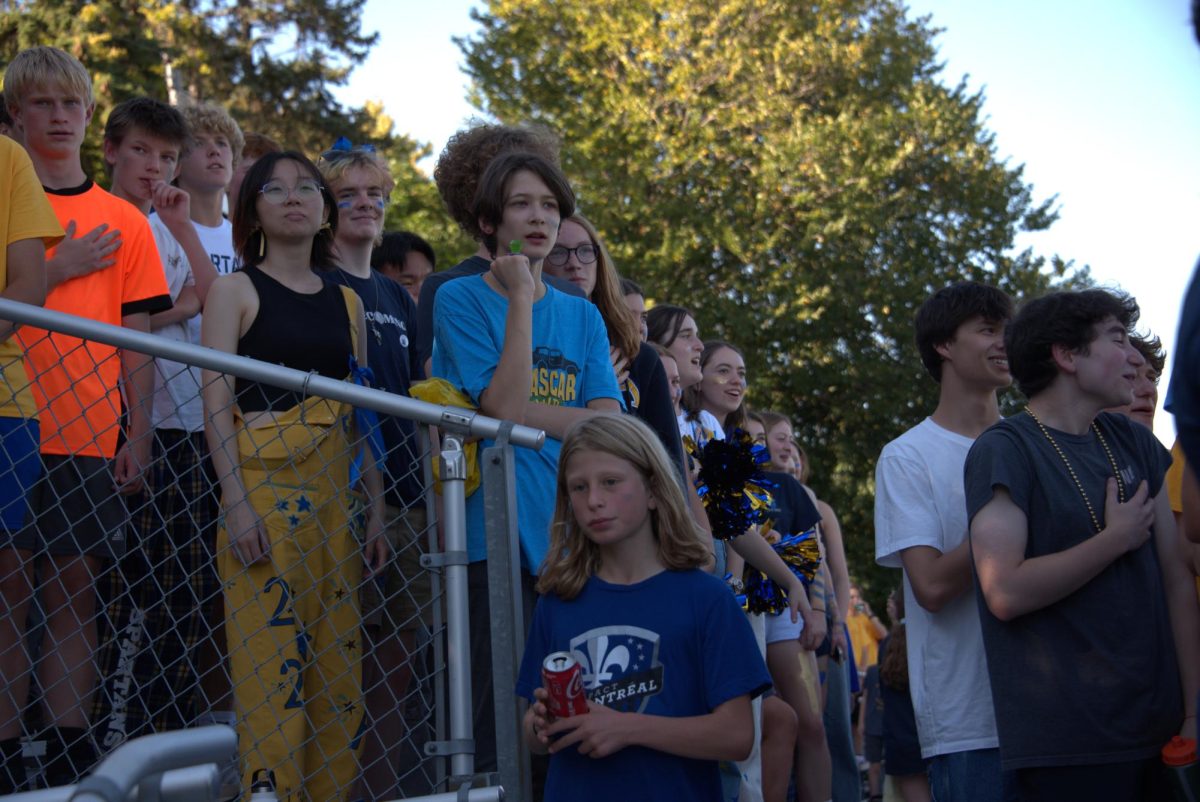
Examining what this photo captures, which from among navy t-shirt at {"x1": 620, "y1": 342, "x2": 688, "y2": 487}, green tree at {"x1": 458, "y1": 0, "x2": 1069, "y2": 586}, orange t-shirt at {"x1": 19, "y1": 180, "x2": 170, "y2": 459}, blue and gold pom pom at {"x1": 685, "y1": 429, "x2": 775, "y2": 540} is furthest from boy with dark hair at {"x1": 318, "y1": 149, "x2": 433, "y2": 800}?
green tree at {"x1": 458, "y1": 0, "x2": 1069, "y2": 586}

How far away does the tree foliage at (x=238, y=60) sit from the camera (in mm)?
21141

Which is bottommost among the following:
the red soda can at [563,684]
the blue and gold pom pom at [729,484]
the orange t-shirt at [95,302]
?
the red soda can at [563,684]

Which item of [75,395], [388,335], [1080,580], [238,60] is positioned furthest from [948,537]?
[238,60]

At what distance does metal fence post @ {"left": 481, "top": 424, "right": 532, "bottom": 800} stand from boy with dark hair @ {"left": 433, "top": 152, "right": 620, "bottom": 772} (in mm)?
253

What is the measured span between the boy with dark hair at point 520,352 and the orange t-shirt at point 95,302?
1.08 m

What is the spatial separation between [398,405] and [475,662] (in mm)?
763

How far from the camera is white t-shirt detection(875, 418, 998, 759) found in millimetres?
3824

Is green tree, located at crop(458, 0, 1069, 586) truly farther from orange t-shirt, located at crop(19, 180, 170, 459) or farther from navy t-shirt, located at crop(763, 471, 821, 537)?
orange t-shirt, located at crop(19, 180, 170, 459)

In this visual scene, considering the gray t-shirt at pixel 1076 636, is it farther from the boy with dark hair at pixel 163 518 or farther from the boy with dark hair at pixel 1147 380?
the boy with dark hair at pixel 163 518

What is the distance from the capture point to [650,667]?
3.22 metres

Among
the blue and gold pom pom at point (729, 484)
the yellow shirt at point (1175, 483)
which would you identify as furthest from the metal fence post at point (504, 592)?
the yellow shirt at point (1175, 483)

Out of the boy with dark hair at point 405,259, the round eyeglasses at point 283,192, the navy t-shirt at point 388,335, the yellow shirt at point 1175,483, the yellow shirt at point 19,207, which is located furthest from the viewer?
the boy with dark hair at point 405,259

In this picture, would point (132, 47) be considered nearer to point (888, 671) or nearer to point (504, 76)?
point (504, 76)

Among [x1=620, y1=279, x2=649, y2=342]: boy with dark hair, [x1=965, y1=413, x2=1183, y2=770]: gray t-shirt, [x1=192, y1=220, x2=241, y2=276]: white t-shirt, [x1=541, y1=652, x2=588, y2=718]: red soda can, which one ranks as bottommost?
[x1=965, y1=413, x2=1183, y2=770]: gray t-shirt
